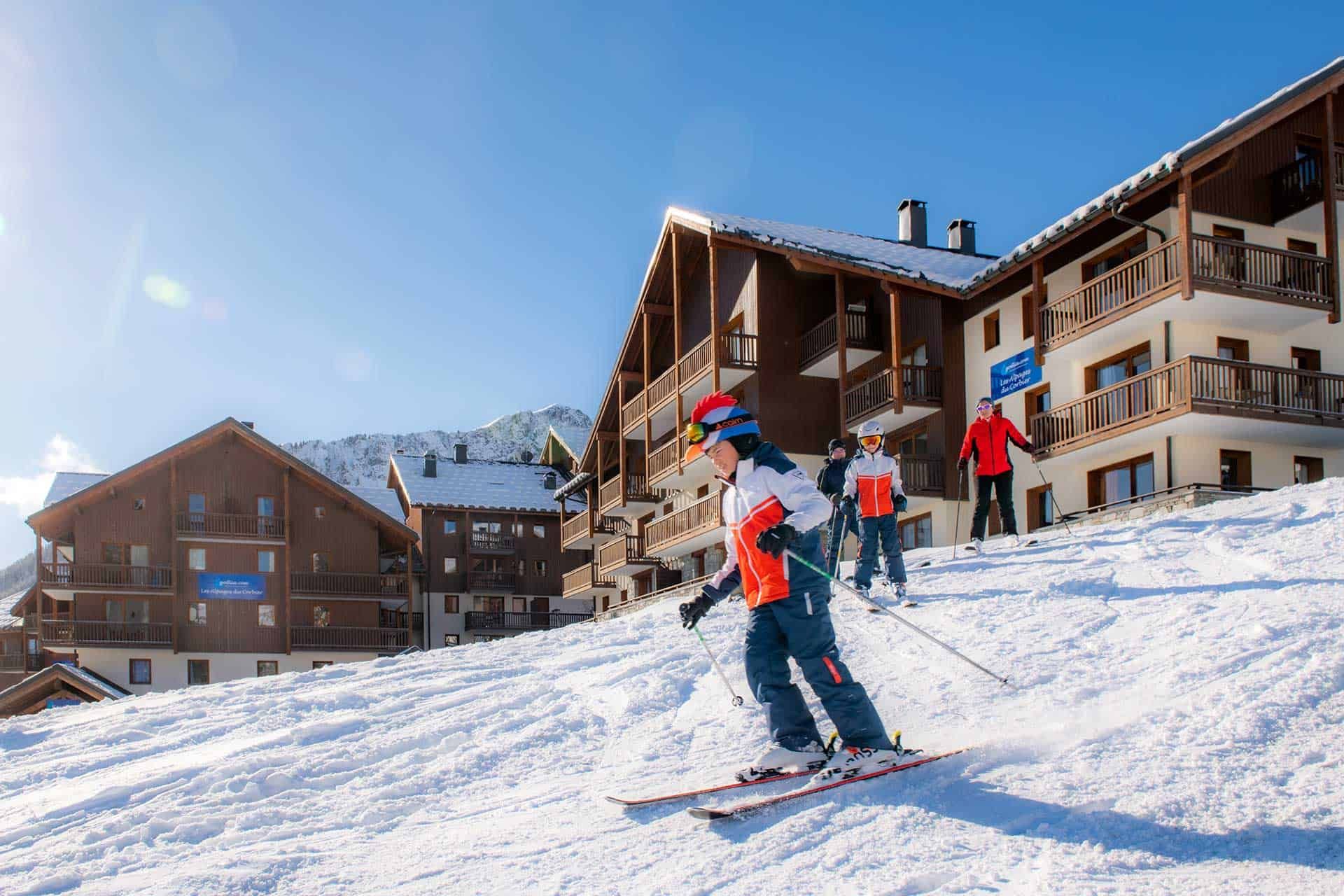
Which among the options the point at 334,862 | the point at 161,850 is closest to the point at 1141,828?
the point at 334,862

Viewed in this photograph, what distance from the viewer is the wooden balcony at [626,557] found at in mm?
33531

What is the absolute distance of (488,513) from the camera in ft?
162

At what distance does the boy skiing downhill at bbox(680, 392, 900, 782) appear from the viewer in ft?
18.0

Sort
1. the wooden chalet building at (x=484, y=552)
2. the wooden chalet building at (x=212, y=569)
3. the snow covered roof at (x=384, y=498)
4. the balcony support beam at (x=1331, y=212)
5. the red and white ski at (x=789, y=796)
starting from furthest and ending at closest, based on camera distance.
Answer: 1. the snow covered roof at (x=384, y=498)
2. the wooden chalet building at (x=484, y=552)
3. the wooden chalet building at (x=212, y=569)
4. the balcony support beam at (x=1331, y=212)
5. the red and white ski at (x=789, y=796)

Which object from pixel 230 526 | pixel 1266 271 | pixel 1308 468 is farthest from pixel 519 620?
pixel 1266 271

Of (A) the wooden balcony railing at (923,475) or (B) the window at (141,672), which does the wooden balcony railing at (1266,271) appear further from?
(B) the window at (141,672)

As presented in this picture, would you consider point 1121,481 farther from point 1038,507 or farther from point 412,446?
point 412,446

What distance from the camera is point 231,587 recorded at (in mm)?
38188

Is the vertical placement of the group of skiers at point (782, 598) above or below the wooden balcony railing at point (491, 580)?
above

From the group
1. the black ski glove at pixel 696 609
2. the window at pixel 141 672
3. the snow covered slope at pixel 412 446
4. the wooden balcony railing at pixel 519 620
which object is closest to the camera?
the black ski glove at pixel 696 609

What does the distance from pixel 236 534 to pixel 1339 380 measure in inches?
1245

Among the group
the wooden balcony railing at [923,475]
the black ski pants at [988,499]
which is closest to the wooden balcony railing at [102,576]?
the wooden balcony railing at [923,475]

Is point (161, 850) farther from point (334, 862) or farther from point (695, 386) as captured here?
point (695, 386)

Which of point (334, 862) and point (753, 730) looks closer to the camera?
point (334, 862)
